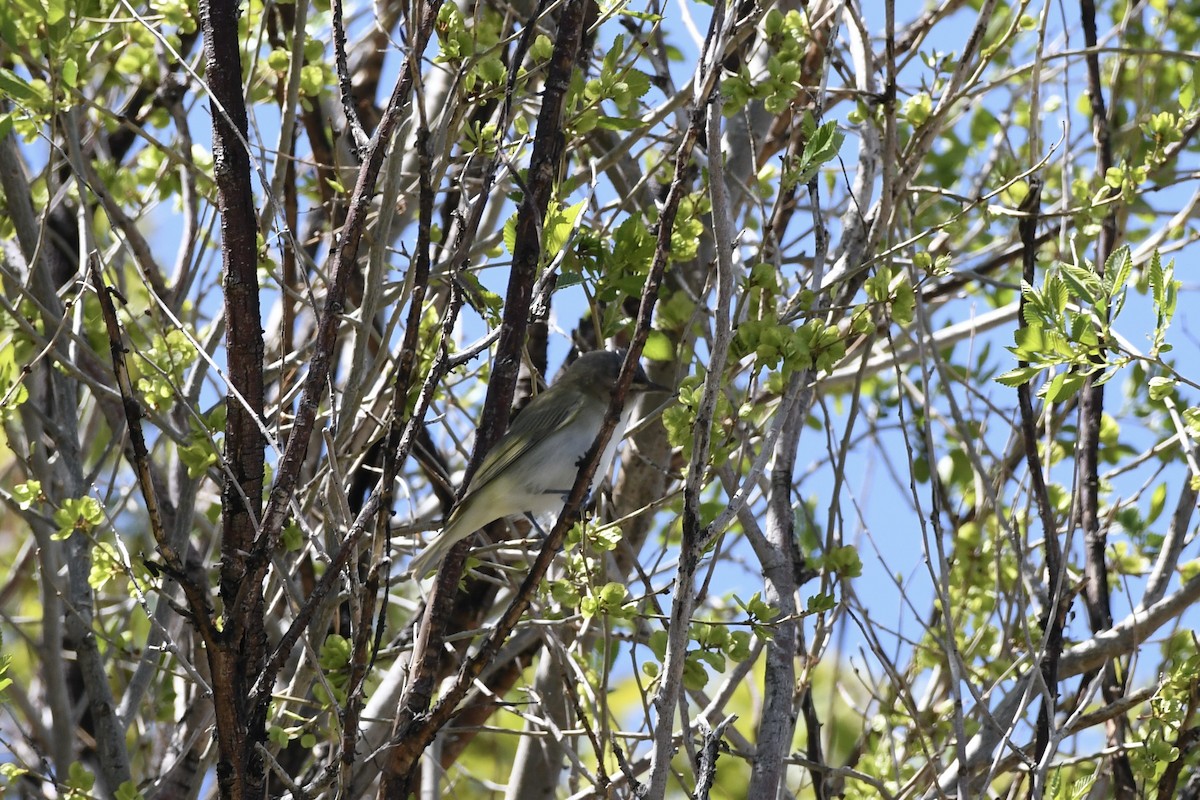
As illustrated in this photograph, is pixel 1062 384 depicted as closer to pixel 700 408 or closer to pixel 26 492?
pixel 700 408

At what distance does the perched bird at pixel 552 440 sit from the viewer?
419cm

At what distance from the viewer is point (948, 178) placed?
5.96 meters

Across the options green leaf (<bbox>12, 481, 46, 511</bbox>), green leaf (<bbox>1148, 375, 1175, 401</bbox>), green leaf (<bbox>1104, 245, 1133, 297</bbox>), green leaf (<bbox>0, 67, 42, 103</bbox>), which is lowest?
green leaf (<bbox>12, 481, 46, 511</bbox>)

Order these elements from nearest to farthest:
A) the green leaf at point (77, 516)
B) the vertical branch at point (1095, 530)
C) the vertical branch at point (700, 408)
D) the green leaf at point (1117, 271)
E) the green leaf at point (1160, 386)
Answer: the vertical branch at point (700, 408), the green leaf at point (1117, 271), the green leaf at point (1160, 386), the green leaf at point (77, 516), the vertical branch at point (1095, 530)

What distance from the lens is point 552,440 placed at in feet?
14.7

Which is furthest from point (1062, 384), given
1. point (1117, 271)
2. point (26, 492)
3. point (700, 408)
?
point (26, 492)

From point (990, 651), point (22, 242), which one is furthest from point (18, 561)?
point (990, 651)

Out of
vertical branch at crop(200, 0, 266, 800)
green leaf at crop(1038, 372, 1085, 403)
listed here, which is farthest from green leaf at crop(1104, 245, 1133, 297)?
vertical branch at crop(200, 0, 266, 800)

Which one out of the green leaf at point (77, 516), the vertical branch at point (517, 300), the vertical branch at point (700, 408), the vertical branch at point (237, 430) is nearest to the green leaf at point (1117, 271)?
the vertical branch at point (700, 408)

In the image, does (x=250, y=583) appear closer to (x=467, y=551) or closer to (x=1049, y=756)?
(x=467, y=551)

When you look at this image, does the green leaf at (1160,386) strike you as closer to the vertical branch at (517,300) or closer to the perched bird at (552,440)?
the vertical branch at (517,300)

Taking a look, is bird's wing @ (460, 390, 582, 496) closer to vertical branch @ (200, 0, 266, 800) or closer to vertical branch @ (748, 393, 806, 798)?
vertical branch @ (748, 393, 806, 798)

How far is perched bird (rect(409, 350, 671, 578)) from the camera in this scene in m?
4.19

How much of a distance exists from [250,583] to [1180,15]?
199 inches
